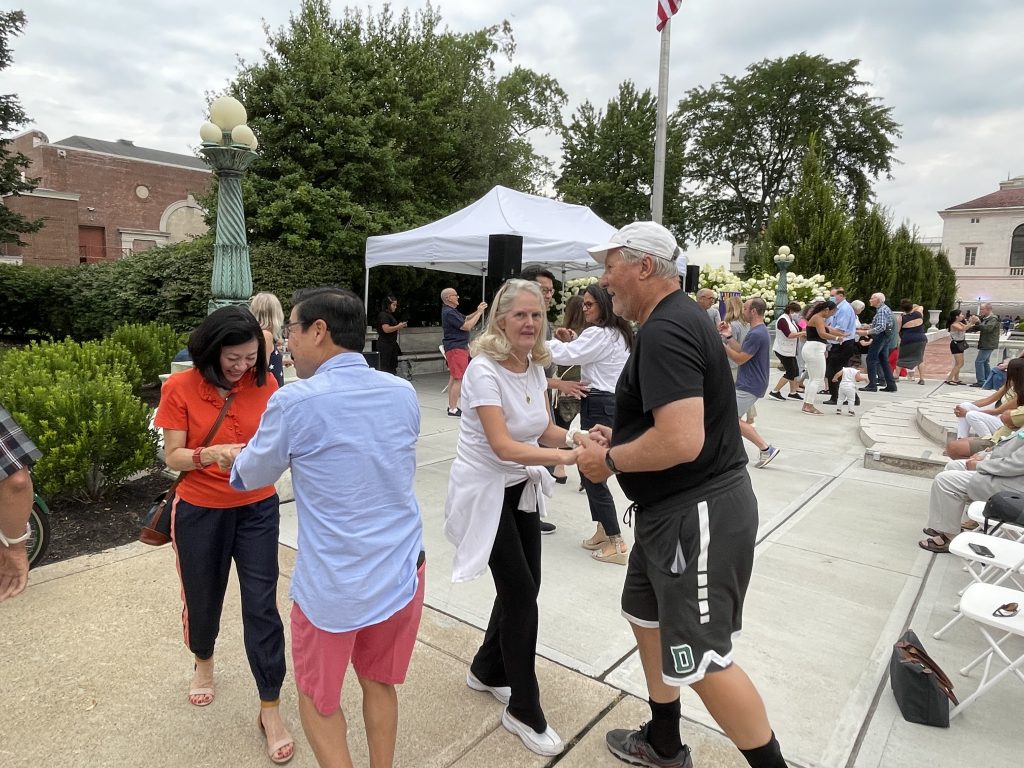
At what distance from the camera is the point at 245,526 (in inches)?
94.1

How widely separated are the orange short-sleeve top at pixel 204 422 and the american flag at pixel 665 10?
11.7 m

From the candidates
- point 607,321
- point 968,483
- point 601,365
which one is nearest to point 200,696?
point 601,365

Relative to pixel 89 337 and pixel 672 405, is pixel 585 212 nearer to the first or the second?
pixel 672 405

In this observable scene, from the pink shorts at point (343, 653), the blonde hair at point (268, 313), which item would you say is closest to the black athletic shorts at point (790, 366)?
Result: the blonde hair at point (268, 313)

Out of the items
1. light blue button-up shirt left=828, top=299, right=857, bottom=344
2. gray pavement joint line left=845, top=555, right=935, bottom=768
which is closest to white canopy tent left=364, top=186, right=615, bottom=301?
light blue button-up shirt left=828, top=299, right=857, bottom=344

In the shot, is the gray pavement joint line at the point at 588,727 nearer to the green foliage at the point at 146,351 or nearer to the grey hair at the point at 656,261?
the grey hair at the point at 656,261

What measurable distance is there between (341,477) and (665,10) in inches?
481

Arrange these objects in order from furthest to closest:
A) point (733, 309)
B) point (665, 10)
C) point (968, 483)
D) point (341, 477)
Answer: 1. point (665, 10)
2. point (733, 309)
3. point (968, 483)
4. point (341, 477)

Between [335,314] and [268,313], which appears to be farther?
[268,313]

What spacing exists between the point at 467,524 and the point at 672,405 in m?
1.04

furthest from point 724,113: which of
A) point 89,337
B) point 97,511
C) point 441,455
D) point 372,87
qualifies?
point 97,511

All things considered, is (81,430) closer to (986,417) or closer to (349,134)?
(986,417)

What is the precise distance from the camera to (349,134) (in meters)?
13.7

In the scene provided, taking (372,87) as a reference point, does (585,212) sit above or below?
below
